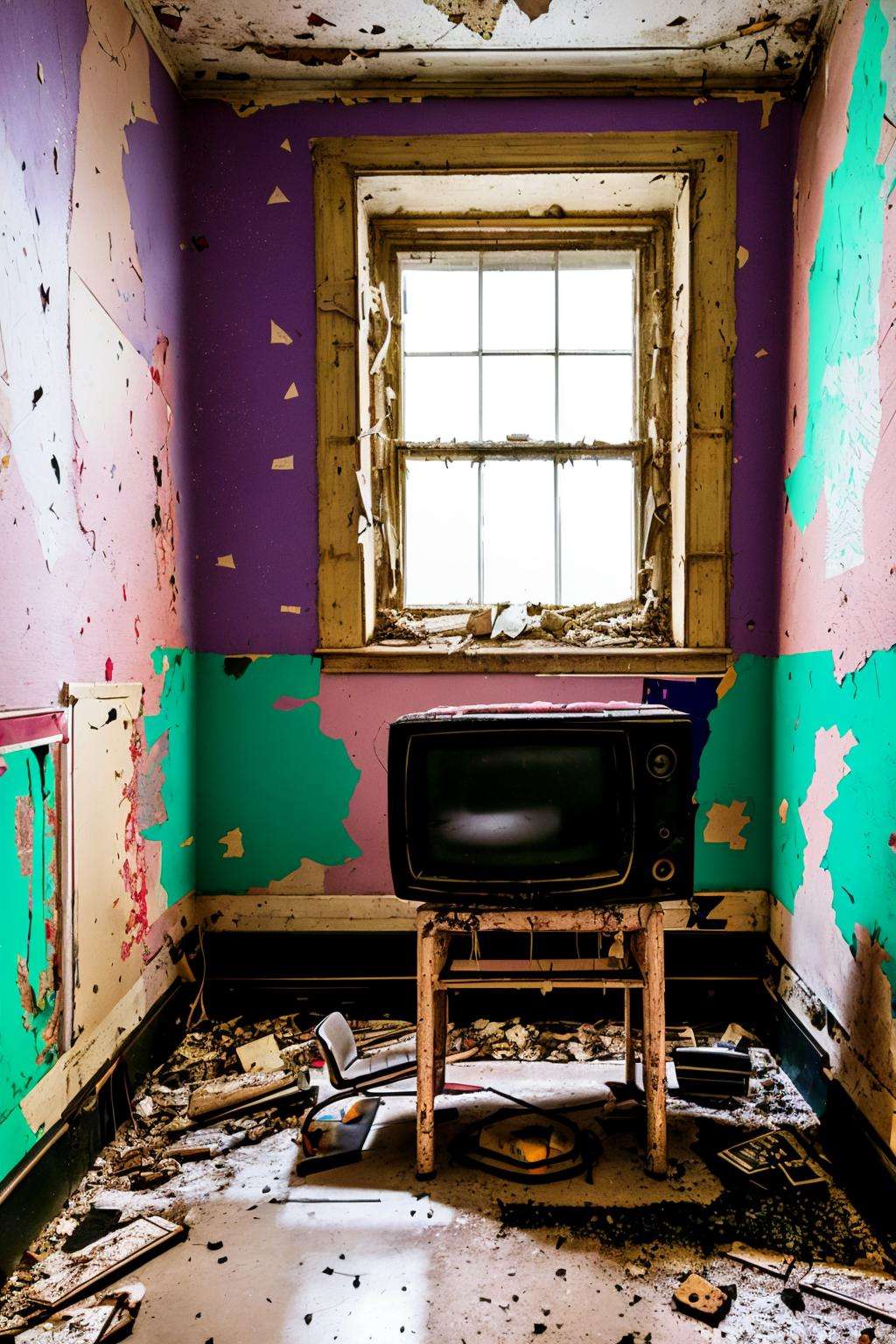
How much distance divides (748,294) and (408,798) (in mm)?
1697

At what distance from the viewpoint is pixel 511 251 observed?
8.10ft

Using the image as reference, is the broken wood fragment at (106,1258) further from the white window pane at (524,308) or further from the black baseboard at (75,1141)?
the white window pane at (524,308)

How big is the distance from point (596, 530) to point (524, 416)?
16.1 inches

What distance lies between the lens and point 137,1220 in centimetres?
142

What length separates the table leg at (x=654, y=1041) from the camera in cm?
153

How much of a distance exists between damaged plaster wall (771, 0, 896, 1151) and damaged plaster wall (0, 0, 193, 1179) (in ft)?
4.96

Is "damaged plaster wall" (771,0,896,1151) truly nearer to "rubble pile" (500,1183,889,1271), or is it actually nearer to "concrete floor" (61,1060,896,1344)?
"rubble pile" (500,1183,889,1271)

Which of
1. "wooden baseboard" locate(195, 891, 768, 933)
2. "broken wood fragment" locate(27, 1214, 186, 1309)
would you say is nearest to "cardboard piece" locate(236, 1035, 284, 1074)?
"wooden baseboard" locate(195, 891, 768, 933)

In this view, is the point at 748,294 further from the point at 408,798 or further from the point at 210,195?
the point at 408,798

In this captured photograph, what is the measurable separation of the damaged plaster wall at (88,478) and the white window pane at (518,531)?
0.89 metres

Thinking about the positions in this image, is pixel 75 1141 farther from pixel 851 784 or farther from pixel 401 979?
pixel 851 784

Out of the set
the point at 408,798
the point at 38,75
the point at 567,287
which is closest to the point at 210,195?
the point at 38,75

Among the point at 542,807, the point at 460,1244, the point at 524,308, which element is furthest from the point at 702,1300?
the point at 524,308

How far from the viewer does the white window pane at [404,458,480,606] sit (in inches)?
98.2
